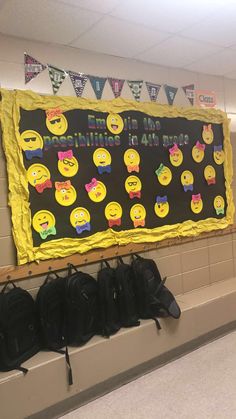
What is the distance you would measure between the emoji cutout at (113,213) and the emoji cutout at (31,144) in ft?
2.17

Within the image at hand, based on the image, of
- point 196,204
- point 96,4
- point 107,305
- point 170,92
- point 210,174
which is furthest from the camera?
point 210,174

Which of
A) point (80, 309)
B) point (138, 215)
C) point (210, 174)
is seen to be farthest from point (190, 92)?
point (80, 309)

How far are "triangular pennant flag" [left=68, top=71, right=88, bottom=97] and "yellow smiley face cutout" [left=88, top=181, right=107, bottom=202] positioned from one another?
70 centimetres

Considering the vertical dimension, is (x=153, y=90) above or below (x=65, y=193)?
above

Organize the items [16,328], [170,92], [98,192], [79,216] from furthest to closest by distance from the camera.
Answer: [170,92]
[98,192]
[79,216]
[16,328]

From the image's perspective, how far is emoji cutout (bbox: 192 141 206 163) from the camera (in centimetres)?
322

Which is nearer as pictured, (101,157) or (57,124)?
(57,124)

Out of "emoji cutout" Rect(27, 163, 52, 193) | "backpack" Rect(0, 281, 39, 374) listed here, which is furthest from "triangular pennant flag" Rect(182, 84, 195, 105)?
"backpack" Rect(0, 281, 39, 374)

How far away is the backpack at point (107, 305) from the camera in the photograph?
238 centimetres

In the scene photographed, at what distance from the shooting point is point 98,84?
8.73 feet

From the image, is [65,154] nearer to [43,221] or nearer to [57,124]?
[57,124]

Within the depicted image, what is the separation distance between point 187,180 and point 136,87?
3.08 ft

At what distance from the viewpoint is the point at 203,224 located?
325cm

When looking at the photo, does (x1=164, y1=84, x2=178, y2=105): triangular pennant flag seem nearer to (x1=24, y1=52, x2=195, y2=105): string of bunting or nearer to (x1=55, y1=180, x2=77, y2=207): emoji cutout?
(x1=24, y1=52, x2=195, y2=105): string of bunting
